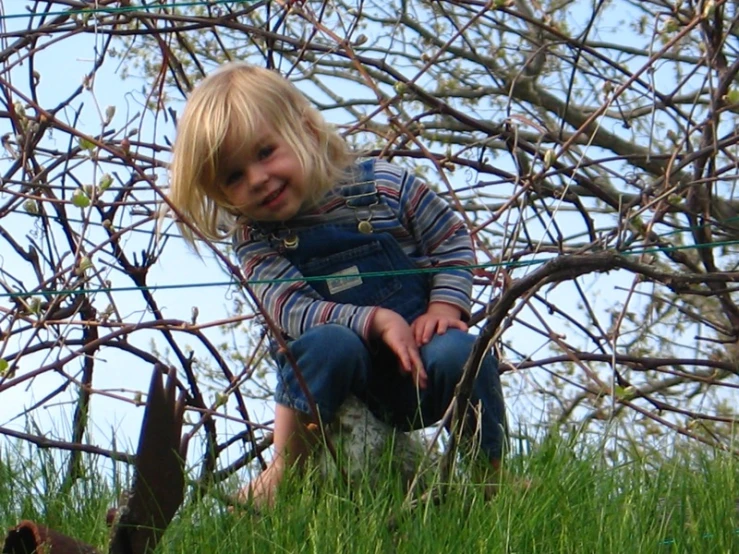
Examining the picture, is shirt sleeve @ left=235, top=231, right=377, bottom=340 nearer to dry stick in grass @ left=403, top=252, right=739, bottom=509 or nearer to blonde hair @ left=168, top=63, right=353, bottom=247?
blonde hair @ left=168, top=63, right=353, bottom=247

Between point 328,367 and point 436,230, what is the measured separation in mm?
449

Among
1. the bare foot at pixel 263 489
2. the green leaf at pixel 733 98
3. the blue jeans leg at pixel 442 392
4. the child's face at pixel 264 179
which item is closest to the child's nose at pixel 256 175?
the child's face at pixel 264 179

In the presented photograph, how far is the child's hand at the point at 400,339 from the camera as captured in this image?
2.62 meters

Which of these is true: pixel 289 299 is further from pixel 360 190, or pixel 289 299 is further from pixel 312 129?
pixel 312 129

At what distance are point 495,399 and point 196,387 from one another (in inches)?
51.0

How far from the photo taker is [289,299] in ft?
9.12

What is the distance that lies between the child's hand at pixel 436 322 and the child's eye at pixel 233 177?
0.50 metres

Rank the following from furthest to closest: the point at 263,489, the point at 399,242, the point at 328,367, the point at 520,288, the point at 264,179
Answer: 1. the point at 399,242
2. the point at 264,179
3. the point at 328,367
4. the point at 263,489
5. the point at 520,288

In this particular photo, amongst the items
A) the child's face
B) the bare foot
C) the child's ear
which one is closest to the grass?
the bare foot

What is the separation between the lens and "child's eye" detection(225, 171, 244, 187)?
2811mm

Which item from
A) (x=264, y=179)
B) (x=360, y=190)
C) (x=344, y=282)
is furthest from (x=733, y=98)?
(x=264, y=179)

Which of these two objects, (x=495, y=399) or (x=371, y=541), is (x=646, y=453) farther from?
(x=371, y=541)

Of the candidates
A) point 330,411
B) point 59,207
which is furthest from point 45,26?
point 330,411

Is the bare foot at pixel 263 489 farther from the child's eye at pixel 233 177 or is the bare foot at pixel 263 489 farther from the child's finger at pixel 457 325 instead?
the child's eye at pixel 233 177
